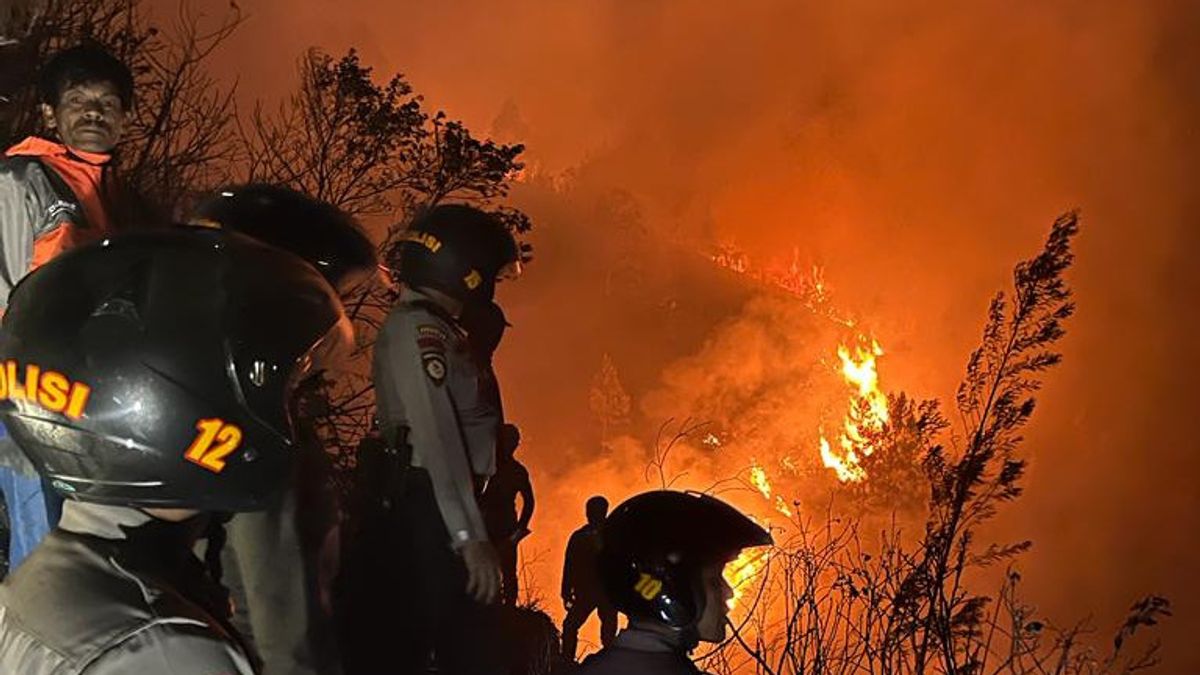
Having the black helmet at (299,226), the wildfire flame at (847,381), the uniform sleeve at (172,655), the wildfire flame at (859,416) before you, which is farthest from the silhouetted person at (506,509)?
the wildfire flame at (859,416)

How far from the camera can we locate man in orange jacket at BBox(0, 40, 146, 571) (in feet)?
10.9

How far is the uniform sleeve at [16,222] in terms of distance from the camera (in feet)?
10.9

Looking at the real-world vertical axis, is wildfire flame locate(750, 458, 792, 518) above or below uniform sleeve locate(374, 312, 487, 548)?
above

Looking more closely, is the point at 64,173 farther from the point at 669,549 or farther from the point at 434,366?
the point at 669,549

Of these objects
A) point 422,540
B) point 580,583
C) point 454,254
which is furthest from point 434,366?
point 580,583

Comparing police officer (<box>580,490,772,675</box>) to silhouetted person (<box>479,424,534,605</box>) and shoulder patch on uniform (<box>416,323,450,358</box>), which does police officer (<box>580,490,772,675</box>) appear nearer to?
shoulder patch on uniform (<box>416,323,450,358</box>)

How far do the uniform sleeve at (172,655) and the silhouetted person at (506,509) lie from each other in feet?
9.91

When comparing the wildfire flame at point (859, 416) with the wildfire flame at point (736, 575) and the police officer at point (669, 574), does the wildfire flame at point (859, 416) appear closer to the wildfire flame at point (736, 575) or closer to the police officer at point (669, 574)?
the wildfire flame at point (736, 575)

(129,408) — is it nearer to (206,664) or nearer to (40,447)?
(40,447)

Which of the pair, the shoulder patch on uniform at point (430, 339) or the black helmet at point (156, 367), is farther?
the shoulder patch on uniform at point (430, 339)

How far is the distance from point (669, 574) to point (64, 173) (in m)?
1.84

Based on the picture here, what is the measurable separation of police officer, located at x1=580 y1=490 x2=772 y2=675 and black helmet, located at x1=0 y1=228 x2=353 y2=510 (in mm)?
1320

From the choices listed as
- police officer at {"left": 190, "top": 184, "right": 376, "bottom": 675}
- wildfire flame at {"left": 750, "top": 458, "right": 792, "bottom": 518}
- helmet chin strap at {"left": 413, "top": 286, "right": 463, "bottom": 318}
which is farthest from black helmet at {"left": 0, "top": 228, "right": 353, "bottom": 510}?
wildfire flame at {"left": 750, "top": 458, "right": 792, "bottom": 518}

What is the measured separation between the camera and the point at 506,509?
6.46 metres
